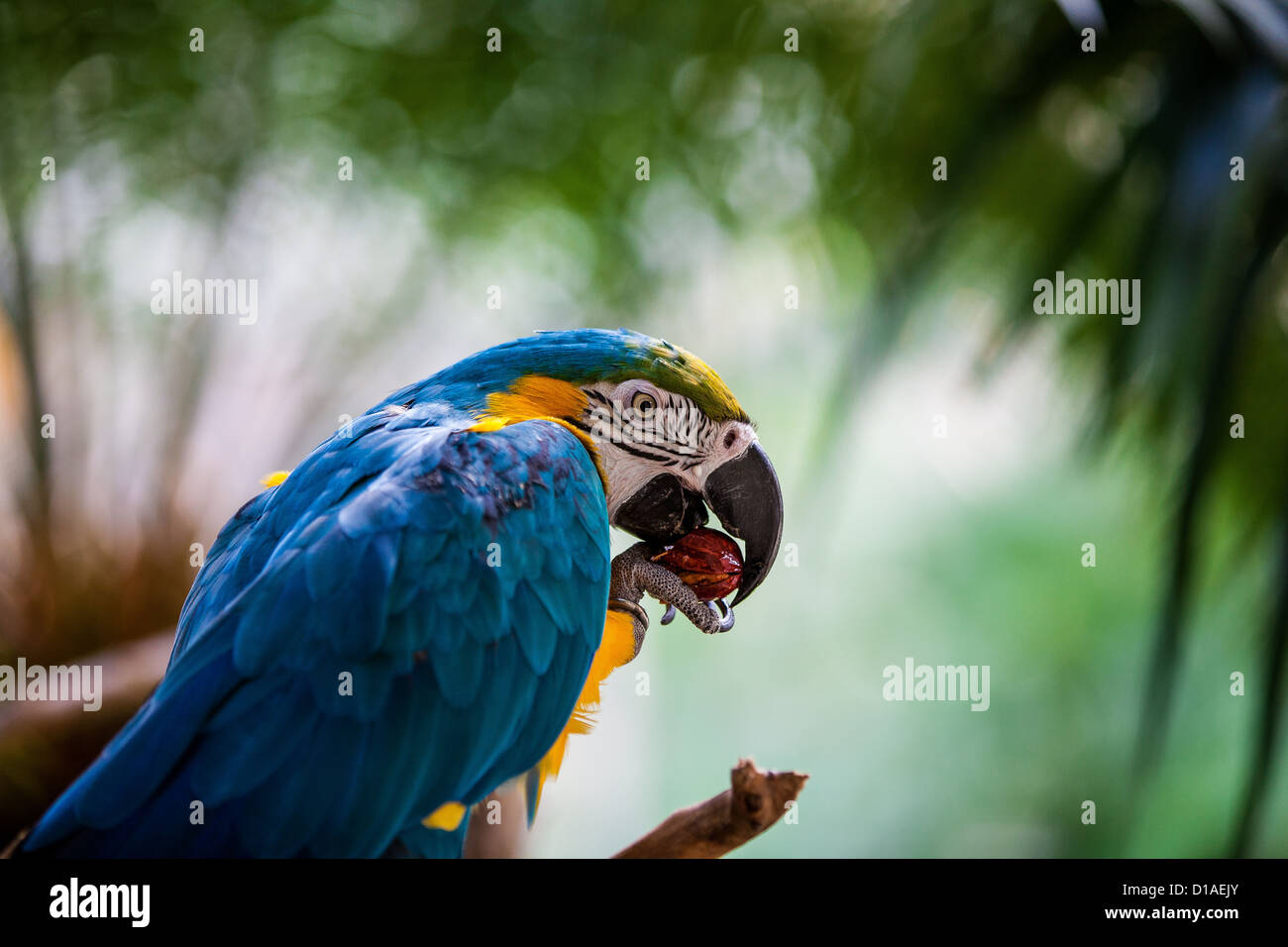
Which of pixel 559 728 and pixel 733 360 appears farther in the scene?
pixel 733 360

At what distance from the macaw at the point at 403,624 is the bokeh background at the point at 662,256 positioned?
1321 millimetres

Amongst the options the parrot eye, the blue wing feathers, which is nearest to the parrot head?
the parrot eye

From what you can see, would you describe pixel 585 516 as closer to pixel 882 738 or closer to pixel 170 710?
pixel 170 710

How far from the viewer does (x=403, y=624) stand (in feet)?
3.43

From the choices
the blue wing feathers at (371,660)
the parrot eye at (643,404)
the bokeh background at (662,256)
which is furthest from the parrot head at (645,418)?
the bokeh background at (662,256)

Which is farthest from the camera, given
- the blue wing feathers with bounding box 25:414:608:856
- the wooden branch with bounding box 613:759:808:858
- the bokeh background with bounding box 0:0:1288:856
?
the bokeh background with bounding box 0:0:1288:856

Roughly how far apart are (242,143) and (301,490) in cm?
290

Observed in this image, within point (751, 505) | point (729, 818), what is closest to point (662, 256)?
point (751, 505)

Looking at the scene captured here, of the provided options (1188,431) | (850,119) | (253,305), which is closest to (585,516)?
(1188,431)

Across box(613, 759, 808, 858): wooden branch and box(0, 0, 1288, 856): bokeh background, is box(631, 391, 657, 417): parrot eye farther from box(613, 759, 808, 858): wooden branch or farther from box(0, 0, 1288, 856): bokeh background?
box(0, 0, 1288, 856): bokeh background

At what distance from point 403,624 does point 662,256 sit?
289 centimetres

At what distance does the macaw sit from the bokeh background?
1.32 metres

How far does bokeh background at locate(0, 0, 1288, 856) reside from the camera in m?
2.09
